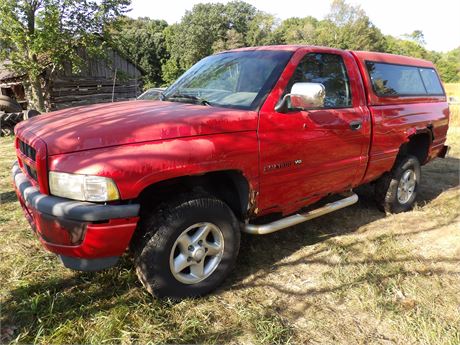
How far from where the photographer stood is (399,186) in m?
5.06

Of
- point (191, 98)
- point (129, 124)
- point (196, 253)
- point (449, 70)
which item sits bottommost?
point (196, 253)

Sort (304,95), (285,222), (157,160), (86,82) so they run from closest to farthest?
(157,160) → (304,95) → (285,222) → (86,82)

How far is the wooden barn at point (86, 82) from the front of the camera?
2041 cm

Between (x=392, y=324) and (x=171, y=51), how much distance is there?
2367 inches

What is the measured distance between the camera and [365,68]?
425 centimetres

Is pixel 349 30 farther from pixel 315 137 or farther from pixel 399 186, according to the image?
pixel 315 137

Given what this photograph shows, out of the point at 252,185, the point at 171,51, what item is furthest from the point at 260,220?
the point at 171,51

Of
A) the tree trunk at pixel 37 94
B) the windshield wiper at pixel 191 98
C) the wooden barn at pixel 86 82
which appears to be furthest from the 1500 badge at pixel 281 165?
the tree trunk at pixel 37 94

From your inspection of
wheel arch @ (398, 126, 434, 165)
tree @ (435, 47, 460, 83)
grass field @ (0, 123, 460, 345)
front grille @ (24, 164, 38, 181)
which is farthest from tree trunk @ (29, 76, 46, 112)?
tree @ (435, 47, 460, 83)

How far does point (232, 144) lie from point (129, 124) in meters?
0.76

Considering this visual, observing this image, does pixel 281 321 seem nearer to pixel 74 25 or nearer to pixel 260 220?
pixel 260 220

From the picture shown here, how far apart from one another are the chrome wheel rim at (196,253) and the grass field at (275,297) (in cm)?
22

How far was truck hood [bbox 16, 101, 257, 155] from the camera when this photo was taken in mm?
2492

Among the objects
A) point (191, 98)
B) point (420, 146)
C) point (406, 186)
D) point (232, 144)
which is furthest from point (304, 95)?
point (420, 146)
